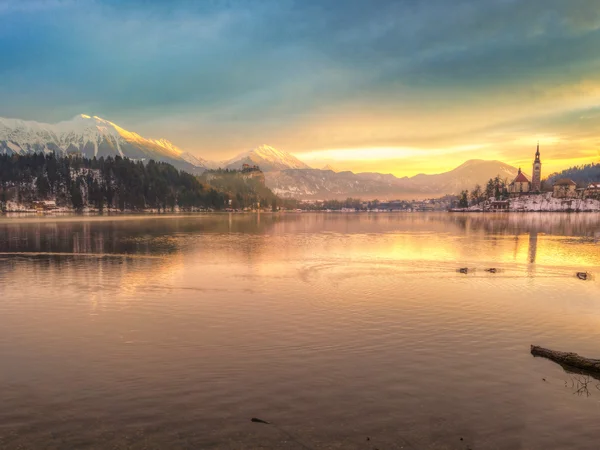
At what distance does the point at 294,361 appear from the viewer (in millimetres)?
19391

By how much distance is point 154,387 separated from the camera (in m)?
16.5

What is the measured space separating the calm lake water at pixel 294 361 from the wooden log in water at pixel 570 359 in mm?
581

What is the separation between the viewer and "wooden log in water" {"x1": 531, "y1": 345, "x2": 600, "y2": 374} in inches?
714

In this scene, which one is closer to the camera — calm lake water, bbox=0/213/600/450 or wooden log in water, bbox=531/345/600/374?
calm lake water, bbox=0/213/600/450

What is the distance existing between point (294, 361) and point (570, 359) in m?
13.1

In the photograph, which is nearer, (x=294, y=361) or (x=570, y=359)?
(x=570, y=359)

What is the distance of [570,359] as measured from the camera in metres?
18.9

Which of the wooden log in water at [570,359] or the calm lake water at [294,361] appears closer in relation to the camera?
the calm lake water at [294,361]

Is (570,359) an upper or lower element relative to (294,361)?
upper

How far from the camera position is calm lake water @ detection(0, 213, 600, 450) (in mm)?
13312

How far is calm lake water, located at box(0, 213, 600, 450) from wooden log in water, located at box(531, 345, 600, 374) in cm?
58

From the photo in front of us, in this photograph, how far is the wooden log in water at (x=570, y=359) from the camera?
59.5 feet

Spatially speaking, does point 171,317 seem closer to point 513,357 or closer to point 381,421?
point 381,421

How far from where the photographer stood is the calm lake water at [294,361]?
1331 centimetres
